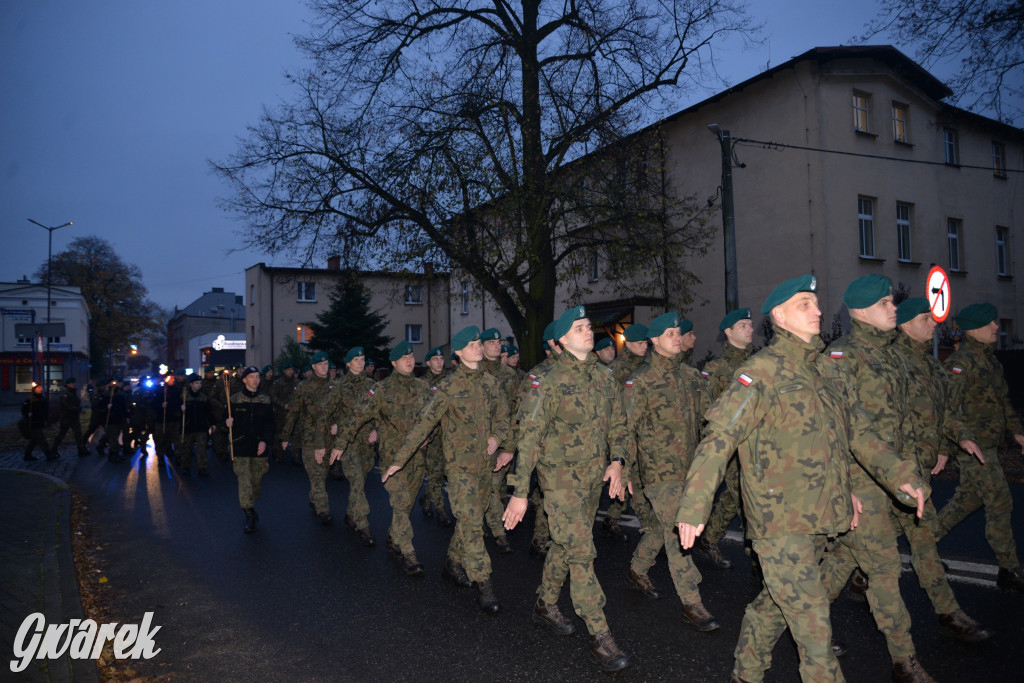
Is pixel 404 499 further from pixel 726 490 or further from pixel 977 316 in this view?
pixel 977 316

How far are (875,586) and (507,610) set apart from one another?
2651 mm

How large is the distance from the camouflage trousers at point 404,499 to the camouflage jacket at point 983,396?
469 cm

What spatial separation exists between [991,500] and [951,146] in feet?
81.2

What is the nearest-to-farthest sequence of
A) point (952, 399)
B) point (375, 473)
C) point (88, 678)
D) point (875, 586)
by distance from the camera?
1. point (875, 586)
2. point (88, 678)
3. point (952, 399)
4. point (375, 473)

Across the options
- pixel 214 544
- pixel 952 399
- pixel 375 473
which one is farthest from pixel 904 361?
pixel 375 473

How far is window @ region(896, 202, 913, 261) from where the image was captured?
23.5m

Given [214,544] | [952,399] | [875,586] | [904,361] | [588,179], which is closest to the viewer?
[875,586]

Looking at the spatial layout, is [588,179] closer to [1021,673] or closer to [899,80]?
[899,80]

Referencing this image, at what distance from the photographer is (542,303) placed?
57.6 feet

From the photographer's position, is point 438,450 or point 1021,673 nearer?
point 1021,673

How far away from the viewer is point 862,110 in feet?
74.0

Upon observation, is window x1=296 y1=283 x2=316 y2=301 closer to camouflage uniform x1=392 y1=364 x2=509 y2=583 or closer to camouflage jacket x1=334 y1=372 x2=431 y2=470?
camouflage jacket x1=334 y1=372 x2=431 y2=470

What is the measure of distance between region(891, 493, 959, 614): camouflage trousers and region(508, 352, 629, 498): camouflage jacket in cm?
181

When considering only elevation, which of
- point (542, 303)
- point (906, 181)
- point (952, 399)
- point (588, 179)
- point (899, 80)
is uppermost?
point (899, 80)
